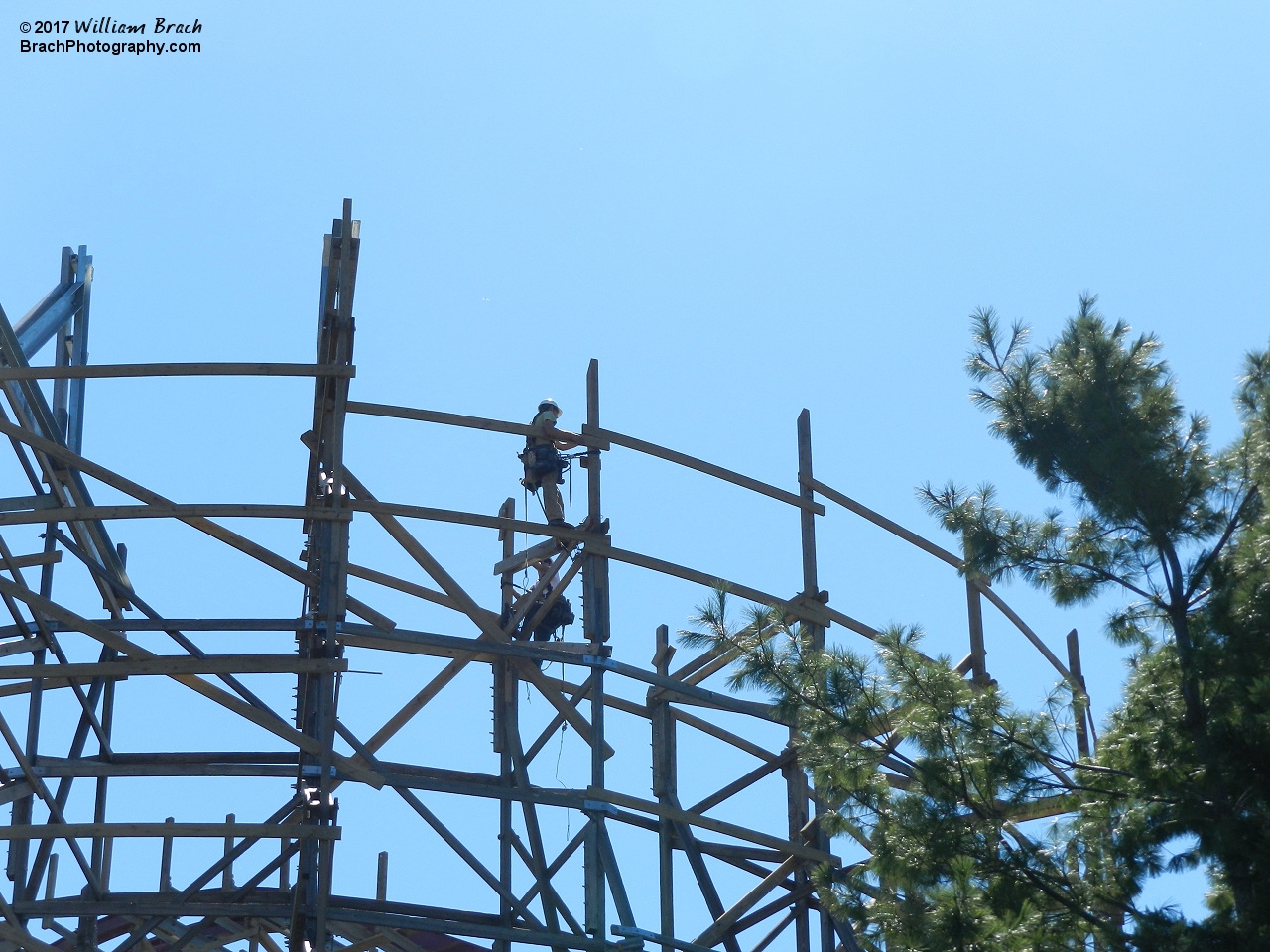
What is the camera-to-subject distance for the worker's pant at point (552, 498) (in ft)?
53.9

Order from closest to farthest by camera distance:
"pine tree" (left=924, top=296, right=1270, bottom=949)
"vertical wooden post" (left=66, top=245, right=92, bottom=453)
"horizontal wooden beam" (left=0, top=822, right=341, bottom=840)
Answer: "pine tree" (left=924, top=296, right=1270, bottom=949)
"horizontal wooden beam" (left=0, top=822, right=341, bottom=840)
"vertical wooden post" (left=66, top=245, right=92, bottom=453)

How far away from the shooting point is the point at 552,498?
53.9ft

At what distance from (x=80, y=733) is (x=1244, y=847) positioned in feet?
32.3

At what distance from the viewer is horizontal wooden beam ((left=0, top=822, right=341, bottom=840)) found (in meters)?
13.7

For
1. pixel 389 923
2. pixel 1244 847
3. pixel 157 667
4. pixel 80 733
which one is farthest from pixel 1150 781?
pixel 80 733

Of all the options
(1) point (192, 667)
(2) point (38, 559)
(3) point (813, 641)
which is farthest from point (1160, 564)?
(2) point (38, 559)

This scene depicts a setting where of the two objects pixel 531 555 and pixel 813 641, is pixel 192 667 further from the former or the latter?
A: pixel 813 641

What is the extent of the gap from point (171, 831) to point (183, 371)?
3614 millimetres

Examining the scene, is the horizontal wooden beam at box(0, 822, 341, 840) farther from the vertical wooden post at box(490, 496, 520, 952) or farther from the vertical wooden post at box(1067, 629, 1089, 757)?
the vertical wooden post at box(1067, 629, 1089, 757)

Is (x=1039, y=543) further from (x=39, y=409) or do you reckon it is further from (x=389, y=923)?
(x=39, y=409)

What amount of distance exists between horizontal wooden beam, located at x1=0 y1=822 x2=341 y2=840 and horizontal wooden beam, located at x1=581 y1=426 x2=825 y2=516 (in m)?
4.20

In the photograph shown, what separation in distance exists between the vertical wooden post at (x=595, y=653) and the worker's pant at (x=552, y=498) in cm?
66

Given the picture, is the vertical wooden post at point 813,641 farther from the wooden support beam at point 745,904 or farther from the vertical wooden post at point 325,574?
the vertical wooden post at point 325,574

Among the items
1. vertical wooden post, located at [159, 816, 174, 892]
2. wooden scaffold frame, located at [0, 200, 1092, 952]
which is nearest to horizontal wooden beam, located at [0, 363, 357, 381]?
wooden scaffold frame, located at [0, 200, 1092, 952]
